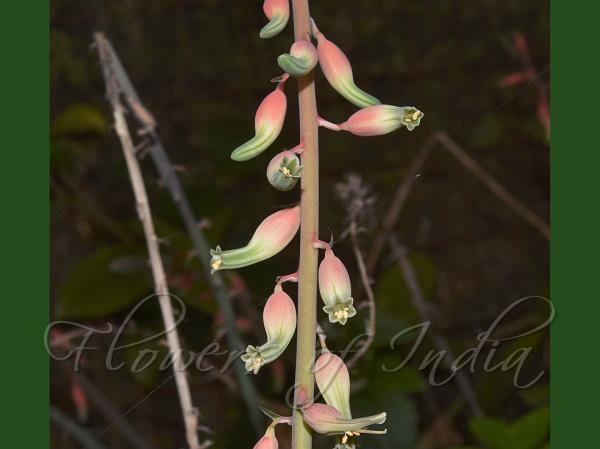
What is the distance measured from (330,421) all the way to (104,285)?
2.06 feet

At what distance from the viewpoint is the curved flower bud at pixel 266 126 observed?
15.7 inches

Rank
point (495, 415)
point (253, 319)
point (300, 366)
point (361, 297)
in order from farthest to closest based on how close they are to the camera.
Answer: point (495, 415), point (361, 297), point (253, 319), point (300, 366)

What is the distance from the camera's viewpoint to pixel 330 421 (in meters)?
0.39

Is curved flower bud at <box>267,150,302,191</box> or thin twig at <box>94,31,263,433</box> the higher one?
thin twig at <box>94,31,263,433</box>

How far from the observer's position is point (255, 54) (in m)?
1.18

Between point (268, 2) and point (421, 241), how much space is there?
96 centimetres

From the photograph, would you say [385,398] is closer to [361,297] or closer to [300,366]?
[361,297]

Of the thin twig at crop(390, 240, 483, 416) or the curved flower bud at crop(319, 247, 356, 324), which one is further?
the thin twig at crop(390, 240, 483, 416)

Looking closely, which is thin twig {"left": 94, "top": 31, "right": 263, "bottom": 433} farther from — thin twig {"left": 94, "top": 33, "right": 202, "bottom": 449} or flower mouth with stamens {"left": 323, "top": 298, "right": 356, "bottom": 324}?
flower mouth with stamens {"left": 323, "top": 298, "right": 356, "bottom": 324}

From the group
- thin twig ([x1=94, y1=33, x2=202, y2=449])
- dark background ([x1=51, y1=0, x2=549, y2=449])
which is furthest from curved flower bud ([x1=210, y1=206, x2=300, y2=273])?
dark background ([x1=51, y1=0, x2=549, y2=449])

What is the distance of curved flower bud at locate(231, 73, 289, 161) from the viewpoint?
40 cm

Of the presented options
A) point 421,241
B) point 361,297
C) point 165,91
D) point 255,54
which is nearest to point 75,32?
point 165,91

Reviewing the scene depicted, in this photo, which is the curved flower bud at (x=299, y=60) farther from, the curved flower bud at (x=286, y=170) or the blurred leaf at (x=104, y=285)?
the blurred leaf at (x=104, y=285)

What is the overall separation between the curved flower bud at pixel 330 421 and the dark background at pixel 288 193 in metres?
0.40
